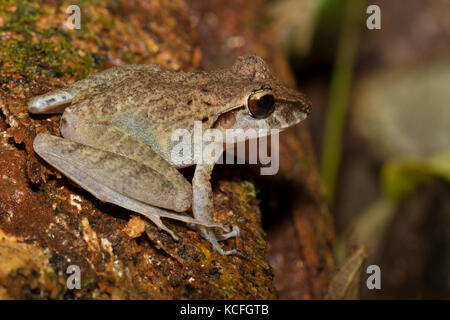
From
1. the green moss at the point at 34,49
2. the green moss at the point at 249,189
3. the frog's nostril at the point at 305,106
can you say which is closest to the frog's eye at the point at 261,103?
the frog's nostril at the point at 305,106

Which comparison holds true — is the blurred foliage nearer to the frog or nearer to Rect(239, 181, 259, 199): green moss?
the frog

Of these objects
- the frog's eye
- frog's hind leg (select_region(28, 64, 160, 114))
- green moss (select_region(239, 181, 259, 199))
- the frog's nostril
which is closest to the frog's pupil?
the frog's eye

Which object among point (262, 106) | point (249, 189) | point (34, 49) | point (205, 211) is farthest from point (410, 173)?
point (34, 49)

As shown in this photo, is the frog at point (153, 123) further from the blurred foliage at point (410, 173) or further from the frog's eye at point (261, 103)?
the blurred foliage at point (410, 173)

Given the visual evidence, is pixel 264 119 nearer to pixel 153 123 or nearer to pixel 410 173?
pixel 153 123
